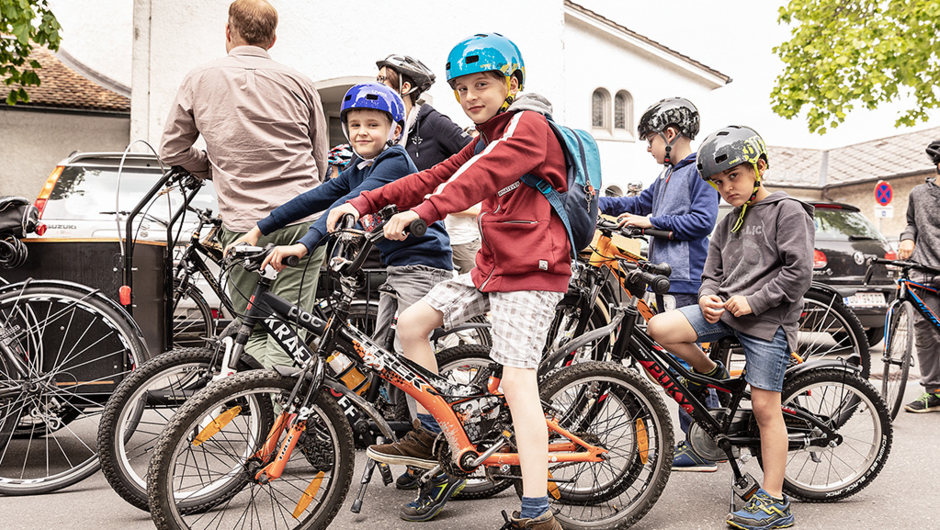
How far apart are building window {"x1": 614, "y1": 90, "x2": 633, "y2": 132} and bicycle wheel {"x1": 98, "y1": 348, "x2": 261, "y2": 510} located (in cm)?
2232

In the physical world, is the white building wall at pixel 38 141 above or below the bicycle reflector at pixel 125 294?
above

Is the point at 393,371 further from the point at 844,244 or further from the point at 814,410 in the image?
the point at 844,244

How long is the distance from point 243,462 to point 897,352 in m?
4.48

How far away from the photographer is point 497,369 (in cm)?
299

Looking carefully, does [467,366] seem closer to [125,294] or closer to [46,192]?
[125,294]

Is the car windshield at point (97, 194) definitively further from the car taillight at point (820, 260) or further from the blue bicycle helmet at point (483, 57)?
the car taillight at point (820, 260)

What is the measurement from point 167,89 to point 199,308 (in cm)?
760

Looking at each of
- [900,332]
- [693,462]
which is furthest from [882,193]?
[693,462]

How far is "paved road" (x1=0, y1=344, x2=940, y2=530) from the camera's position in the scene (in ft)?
10.4

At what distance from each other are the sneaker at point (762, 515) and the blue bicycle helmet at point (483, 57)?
2119mm

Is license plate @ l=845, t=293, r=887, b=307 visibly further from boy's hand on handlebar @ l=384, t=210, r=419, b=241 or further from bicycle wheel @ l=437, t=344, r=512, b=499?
boy's hand on handlebar @ l=384, t=210, r=419, b=241

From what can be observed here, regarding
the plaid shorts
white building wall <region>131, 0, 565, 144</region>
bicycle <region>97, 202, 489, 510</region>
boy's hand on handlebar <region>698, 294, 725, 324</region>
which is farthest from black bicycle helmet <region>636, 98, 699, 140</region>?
white building wall <region>131, 0, 565, 144</region>

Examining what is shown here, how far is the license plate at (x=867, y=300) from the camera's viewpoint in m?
7.16

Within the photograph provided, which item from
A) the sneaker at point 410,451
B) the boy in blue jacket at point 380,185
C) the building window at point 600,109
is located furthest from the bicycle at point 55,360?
the building window at point 600,109
